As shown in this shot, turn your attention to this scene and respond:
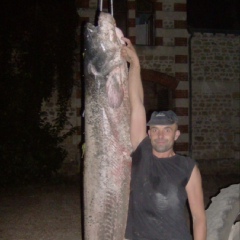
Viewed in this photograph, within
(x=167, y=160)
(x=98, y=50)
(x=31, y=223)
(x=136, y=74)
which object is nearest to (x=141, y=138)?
(x=167, y=160)

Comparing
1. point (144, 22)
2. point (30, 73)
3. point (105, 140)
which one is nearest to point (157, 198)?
point (105, 140)

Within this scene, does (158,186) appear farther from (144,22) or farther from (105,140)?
(144,22)

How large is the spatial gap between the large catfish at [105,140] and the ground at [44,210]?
13.9 ft

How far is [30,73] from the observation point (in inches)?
435

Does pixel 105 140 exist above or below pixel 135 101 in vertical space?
below

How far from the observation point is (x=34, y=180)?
447 inches

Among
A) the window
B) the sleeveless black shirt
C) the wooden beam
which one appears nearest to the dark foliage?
the wooden beam

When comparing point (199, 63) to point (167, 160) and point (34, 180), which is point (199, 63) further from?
point (167, 160)

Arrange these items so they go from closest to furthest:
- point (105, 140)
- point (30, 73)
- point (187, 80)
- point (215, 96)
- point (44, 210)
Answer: point (105, 140)
point (44, 210)
point (30, 73)
point (187, 80)
point (215, 96)

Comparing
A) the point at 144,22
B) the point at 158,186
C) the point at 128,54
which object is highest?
the point at 144,22

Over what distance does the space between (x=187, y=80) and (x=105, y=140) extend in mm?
10463

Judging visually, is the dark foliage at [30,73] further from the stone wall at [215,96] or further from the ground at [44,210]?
the stone wall at [215,96]

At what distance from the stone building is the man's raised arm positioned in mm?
9464

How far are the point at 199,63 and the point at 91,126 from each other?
10798mm
